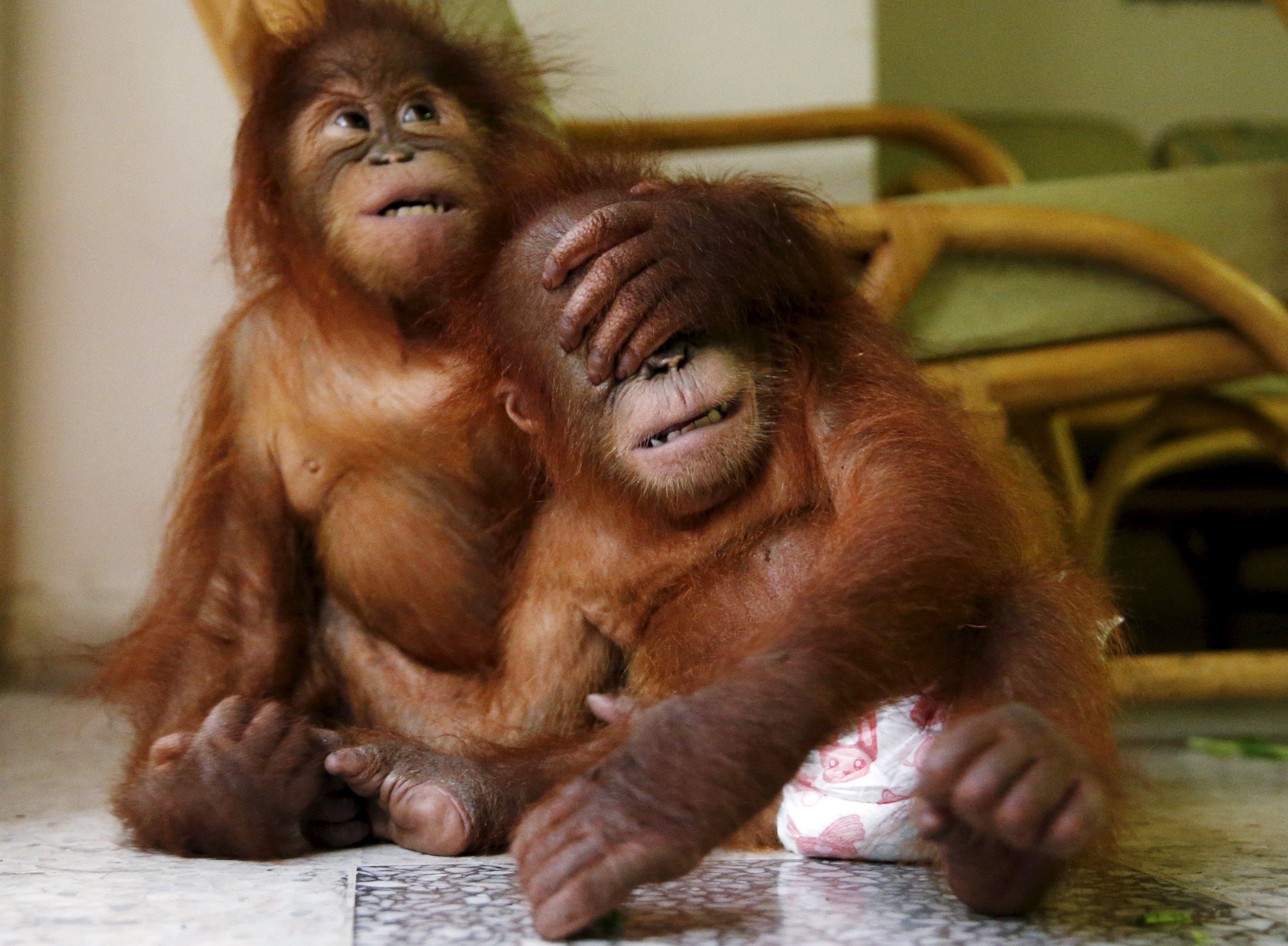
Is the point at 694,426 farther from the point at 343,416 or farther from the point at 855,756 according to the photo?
the point at 343,416

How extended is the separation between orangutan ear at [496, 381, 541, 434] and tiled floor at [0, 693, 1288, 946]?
53 centimetres

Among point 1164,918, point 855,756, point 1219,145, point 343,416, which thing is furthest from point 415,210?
point 1219,145

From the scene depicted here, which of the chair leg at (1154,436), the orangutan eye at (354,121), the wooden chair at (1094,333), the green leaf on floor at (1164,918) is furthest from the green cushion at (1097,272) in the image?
the green leaf on floor at (1164,918)

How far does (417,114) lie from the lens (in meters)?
2.01

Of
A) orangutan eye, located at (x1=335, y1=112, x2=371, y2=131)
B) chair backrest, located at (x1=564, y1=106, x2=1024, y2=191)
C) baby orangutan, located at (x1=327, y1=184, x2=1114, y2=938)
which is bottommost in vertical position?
baby orangutan, located at (x1=327, y1=184, x2=1114, y2=938)

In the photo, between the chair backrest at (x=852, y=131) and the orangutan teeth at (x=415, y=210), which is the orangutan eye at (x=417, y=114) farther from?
the chair backrest at (x=852, y=131)

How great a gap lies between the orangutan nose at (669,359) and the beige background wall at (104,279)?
5.48ft

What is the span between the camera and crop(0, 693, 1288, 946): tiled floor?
1.18 meters

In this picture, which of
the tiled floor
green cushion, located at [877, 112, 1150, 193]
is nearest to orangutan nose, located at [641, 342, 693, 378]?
the tiled floor

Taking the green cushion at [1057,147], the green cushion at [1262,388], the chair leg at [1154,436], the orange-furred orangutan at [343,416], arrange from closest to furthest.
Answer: the orange-furred orangutan at [343,416] → the chair leg at [1154,436] → the green cushion at [1262,388] → the green cushion at [1057,147]

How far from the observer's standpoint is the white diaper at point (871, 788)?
1.46 m

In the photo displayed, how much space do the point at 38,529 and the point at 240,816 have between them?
2018 mm

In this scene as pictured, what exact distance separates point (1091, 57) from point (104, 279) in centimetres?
391

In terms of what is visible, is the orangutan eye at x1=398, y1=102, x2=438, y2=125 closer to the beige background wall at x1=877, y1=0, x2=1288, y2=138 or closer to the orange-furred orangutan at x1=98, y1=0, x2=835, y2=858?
the orange-furred orangutan at x1=98, y1=0, x2=835, y2=858
